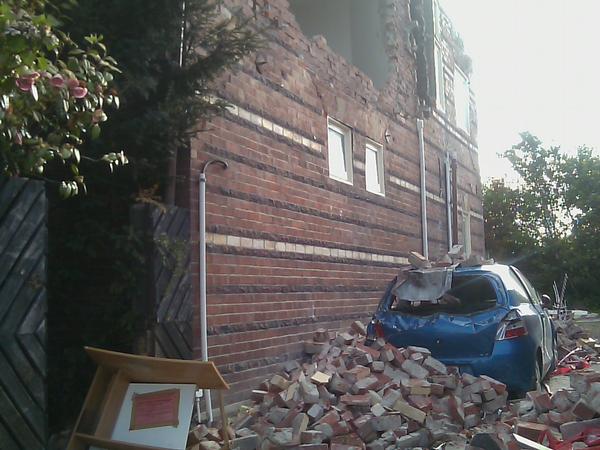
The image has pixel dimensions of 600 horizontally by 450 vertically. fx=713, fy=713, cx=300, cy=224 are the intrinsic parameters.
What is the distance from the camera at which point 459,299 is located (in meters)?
8.55

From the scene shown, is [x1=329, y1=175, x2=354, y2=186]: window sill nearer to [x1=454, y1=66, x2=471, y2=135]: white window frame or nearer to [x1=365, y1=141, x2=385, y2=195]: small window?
[x1=365, y1=141, x2=385, y2=195]: small window

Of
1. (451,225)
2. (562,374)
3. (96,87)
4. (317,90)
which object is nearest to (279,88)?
(317,90)

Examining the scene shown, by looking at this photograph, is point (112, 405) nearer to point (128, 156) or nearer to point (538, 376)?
point (128, 156)

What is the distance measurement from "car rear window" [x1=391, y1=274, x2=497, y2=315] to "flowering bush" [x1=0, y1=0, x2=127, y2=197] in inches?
179

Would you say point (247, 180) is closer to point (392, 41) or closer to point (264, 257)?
point (264, 257)

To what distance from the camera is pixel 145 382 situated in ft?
15.9

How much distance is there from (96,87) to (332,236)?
5.94m

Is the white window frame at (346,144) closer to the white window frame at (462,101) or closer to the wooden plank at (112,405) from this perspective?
the wooden plank at (112,405)

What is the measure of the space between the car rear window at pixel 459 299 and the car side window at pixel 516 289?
8.4 inches

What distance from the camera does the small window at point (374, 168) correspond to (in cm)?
1211

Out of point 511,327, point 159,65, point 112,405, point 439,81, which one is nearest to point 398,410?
point 511,327

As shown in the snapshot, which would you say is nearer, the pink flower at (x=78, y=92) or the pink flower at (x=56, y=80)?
the pink flower at (x=56, y=80)

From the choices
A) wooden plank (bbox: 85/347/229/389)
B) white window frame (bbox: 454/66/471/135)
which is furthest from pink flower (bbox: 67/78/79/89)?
white window frame (bbox: 454/66/471/135)

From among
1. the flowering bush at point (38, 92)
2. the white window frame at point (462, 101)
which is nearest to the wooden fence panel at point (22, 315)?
the flowering bush at point (38, 92)
